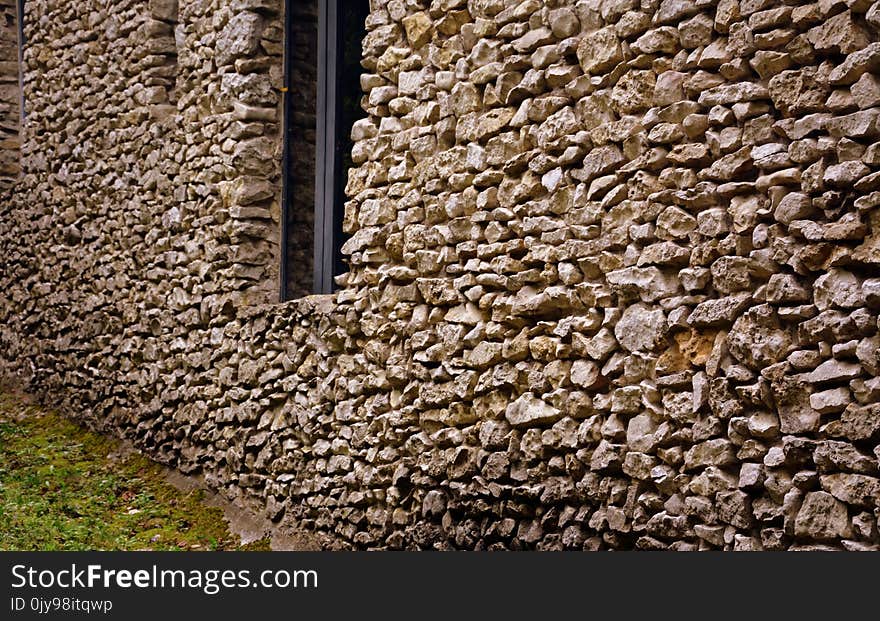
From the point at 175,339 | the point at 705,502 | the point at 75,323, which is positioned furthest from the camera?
the point at 75,323

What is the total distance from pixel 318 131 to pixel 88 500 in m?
2.98

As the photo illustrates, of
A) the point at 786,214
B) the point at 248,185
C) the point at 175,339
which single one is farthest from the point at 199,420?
the point at 786,214

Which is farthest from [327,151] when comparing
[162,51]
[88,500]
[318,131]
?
[88,500]

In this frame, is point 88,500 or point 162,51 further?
point 162,51

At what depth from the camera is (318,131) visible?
7.21 meters

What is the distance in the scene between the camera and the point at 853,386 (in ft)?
12.2

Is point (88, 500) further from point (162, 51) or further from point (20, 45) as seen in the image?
point (20, 45)

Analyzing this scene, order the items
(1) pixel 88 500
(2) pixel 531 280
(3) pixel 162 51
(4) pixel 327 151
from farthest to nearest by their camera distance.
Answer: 1. (3) pixel 162 51
2. (1) pixel 88 500
3. (4) pixel 327 151
4. (2) pixel 531 280

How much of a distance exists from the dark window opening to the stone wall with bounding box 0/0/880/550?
0.14 metres

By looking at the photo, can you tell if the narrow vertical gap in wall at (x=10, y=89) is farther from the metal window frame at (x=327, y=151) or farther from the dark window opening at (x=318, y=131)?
the metal window frame at (x=327, y=151)

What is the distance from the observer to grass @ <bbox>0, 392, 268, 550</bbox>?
6.82 metres

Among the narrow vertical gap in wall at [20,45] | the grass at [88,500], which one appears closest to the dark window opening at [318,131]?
the grass at [88,500]

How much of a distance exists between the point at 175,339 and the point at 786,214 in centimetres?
509

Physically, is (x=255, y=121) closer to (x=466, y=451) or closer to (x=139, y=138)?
(x=139, y=138)
